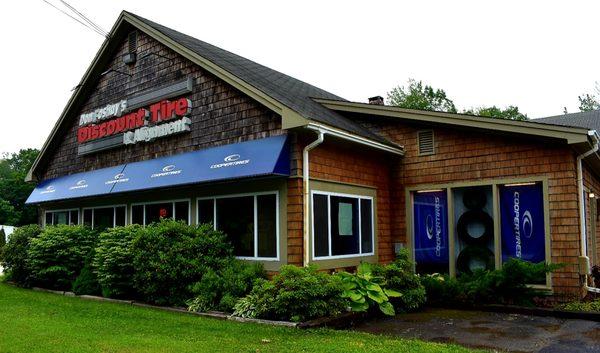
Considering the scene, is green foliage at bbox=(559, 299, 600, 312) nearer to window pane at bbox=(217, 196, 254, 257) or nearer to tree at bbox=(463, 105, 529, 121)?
window pane at bbox=(217, 196, 254, 257)

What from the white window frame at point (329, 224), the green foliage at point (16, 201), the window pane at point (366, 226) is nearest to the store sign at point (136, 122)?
the white window frame at point (329, 224)

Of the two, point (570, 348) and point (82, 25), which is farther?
point (82, 25)

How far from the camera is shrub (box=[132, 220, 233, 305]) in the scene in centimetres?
1027

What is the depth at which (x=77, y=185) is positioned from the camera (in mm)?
15742

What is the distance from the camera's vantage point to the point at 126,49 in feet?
50.5

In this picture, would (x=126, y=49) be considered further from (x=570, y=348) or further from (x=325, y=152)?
(x=570, y=348)

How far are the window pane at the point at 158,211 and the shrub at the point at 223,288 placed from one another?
10.7ft

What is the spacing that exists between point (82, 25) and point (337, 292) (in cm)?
1091

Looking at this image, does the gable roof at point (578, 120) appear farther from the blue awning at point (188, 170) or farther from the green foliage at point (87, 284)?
the green foliage at point (87, 284)

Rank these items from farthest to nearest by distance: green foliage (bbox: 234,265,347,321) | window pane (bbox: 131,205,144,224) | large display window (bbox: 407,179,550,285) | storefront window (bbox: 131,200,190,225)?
window pane (bbox: 131,205,144,224), storefront window (bbox: 131,200,190,225), large display window (bbox: 407,179,550,285), green foliage (bbox: 234,265,347,321)

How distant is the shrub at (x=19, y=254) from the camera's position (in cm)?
1472

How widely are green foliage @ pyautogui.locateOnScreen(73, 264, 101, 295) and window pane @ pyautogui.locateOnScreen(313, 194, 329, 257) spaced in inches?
223

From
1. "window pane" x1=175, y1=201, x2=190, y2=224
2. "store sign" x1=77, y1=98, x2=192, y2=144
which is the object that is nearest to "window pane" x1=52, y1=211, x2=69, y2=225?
"store sign" x1=77, y1=98, x2=192, y2=144

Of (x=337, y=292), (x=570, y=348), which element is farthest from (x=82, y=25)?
(x=570, y=348)
